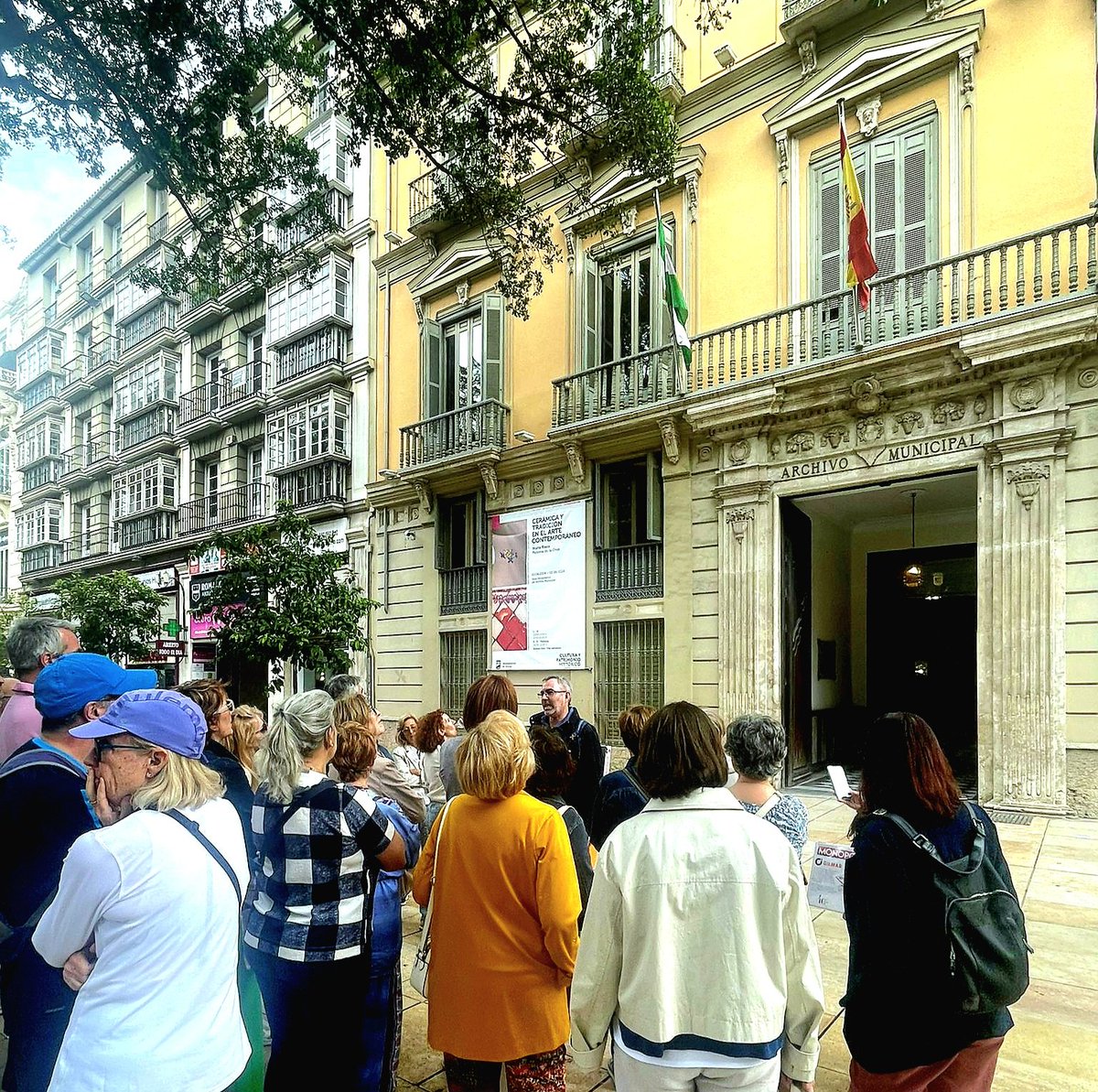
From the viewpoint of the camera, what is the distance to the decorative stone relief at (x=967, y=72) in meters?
9.45

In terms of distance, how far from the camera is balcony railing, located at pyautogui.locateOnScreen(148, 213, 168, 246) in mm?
25734

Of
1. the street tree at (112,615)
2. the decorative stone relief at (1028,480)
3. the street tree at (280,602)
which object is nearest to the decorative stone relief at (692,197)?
the decorative stone relief at (1028,480)

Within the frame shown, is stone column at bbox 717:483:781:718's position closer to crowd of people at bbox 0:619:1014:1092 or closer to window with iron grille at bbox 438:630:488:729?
window with iron grille at bbox 438:630:488:729

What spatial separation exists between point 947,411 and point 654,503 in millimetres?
4384

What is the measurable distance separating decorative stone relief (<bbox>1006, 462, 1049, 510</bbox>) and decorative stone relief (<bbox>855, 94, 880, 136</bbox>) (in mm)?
5188

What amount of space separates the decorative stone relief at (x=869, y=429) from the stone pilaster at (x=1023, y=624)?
1.35 meters

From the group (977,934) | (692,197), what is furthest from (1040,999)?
(692,197)

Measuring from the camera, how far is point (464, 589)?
14.9 meters

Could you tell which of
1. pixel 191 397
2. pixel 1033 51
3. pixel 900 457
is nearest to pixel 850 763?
pixel 900 457

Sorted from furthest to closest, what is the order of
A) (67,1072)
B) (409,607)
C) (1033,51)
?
(409,607), (1033,51), (67,1072)

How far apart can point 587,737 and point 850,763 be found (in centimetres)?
881

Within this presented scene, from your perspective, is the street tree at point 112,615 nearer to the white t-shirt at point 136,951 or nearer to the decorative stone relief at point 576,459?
the decorative stone relief at point 576,459

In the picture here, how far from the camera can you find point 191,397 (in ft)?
76.4

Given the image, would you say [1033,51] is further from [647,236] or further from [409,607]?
[409,607]
